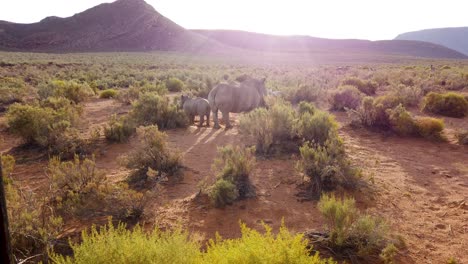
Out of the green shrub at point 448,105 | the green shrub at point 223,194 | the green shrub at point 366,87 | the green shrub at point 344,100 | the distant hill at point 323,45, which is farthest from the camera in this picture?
the distant hill at point 323,45

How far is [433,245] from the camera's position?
3979 mm

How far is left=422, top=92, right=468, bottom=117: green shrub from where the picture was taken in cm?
1142

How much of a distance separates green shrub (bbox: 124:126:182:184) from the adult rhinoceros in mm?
3660

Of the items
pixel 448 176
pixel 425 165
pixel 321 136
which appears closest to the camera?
pixel 448 176

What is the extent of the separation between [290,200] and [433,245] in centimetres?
204

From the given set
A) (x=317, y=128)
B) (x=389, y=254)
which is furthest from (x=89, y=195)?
(x=317, y=128)

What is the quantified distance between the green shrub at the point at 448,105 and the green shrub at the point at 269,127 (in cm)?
716

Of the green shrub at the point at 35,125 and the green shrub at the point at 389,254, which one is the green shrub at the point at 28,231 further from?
the green shrub at the point at 35,125

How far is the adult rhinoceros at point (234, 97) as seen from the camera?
976 cm

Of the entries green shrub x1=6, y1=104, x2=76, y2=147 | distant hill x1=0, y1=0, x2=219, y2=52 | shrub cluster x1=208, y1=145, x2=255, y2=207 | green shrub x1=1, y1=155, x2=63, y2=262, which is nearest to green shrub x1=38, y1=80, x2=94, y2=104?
green shrub x1=6, y1=104, x2=76, y2=147

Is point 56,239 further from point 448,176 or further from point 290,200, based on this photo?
point 448,176

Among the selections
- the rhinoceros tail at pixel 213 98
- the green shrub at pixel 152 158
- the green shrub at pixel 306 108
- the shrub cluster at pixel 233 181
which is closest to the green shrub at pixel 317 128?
the green shrub at pixel 306 108

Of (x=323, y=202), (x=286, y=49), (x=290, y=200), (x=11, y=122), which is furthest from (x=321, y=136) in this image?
(x=286, y=49)

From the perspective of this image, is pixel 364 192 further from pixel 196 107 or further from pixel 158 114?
pixel 158 114
